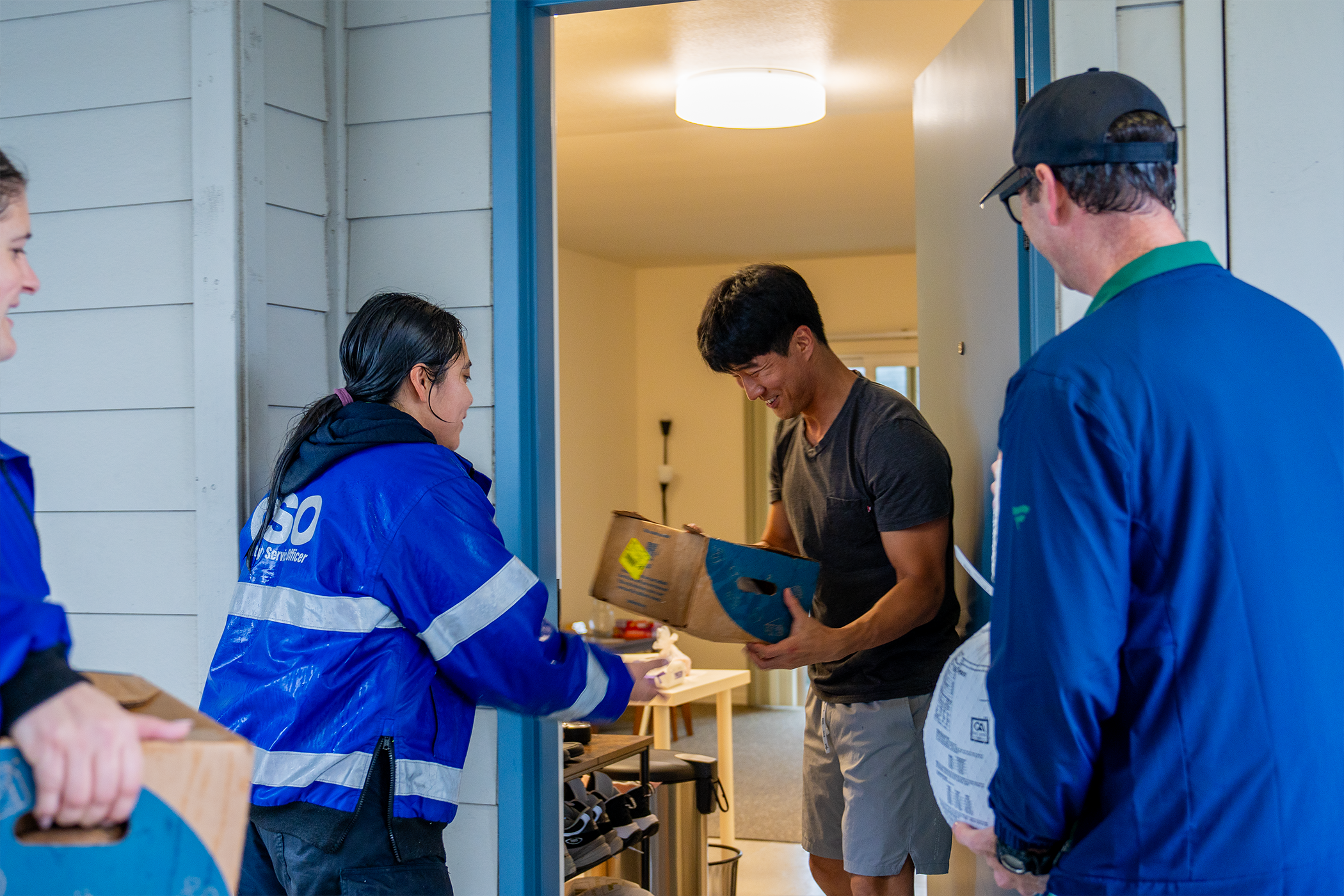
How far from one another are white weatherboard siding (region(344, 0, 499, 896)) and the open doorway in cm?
51

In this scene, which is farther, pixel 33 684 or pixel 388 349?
pixel 388 349

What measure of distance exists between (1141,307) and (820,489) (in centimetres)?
131

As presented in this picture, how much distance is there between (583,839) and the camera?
2408 mm

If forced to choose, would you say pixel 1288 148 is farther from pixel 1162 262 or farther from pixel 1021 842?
pixel 1021 842

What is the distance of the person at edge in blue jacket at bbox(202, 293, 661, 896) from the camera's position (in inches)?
54.7

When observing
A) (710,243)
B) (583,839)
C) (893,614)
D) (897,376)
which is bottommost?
(583,839)

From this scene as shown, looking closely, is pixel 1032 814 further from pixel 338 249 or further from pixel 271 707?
pixel 338 249

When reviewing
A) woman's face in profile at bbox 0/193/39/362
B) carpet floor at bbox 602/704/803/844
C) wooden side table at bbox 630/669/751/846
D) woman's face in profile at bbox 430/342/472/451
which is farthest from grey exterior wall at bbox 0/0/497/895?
carpet floor at bbox 602/704/803/844

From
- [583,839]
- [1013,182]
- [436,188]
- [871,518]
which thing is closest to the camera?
[1013,182]

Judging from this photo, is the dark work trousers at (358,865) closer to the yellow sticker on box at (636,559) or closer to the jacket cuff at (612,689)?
the jacket cuff at (612,689)

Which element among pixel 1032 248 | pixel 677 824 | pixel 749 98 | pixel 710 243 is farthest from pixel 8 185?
pixel 710 243

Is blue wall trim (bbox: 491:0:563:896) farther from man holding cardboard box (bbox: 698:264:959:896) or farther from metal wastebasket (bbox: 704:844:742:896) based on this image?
metal wastebasket (bbox: 704:844:742:896)

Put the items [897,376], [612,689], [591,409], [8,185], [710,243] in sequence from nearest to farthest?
[8,185] < [612,689] < [710,243] < [591,409] < [897,376]

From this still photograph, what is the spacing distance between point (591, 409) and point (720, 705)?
3.41 m
